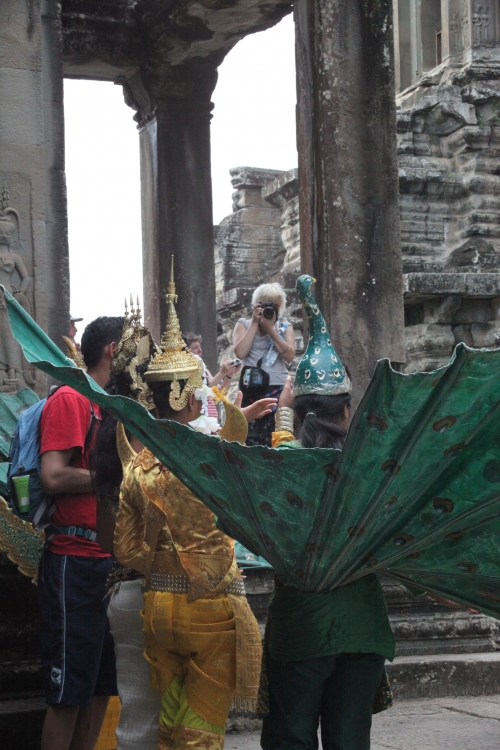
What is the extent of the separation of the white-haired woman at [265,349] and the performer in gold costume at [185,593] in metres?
4.20

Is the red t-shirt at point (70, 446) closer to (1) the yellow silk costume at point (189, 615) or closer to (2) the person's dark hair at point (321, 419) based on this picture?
(1) the yellow silk costume at point (189, 615)

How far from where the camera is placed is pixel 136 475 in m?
3.55

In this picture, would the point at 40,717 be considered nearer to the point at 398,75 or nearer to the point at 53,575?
the point at 53,575

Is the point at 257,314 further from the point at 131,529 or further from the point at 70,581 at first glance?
the point at 131,529

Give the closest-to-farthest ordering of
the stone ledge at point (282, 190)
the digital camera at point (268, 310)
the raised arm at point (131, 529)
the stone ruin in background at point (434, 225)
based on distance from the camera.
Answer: the raised arm at point (131, 529), the digital camera at point (268, 310), the stone ledge at point (282, 190), the stone ruin in background at point (434, 225)

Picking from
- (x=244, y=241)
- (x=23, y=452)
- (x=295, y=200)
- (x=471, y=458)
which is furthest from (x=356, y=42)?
(x=244, y=241)

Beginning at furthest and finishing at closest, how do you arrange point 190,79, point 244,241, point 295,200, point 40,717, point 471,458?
1. point 244,241
2. point 295,200
3. point 190,79
4. point 40,717
5. point 471,458

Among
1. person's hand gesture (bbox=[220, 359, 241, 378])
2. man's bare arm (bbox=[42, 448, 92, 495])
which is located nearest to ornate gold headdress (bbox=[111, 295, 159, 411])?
man's bare arm (bbox=[42, 448, 92, 495])

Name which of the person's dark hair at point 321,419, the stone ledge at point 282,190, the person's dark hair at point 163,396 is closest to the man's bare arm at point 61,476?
the person's dark hair at point 163,396

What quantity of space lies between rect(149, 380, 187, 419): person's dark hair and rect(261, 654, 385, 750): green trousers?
84 centimetres

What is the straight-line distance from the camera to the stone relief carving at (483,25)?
18.0 meters

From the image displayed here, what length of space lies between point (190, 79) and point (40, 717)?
6329 mm

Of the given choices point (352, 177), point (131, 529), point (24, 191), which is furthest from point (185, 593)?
point (352, 177)

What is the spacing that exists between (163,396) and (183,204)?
6.39 metres
